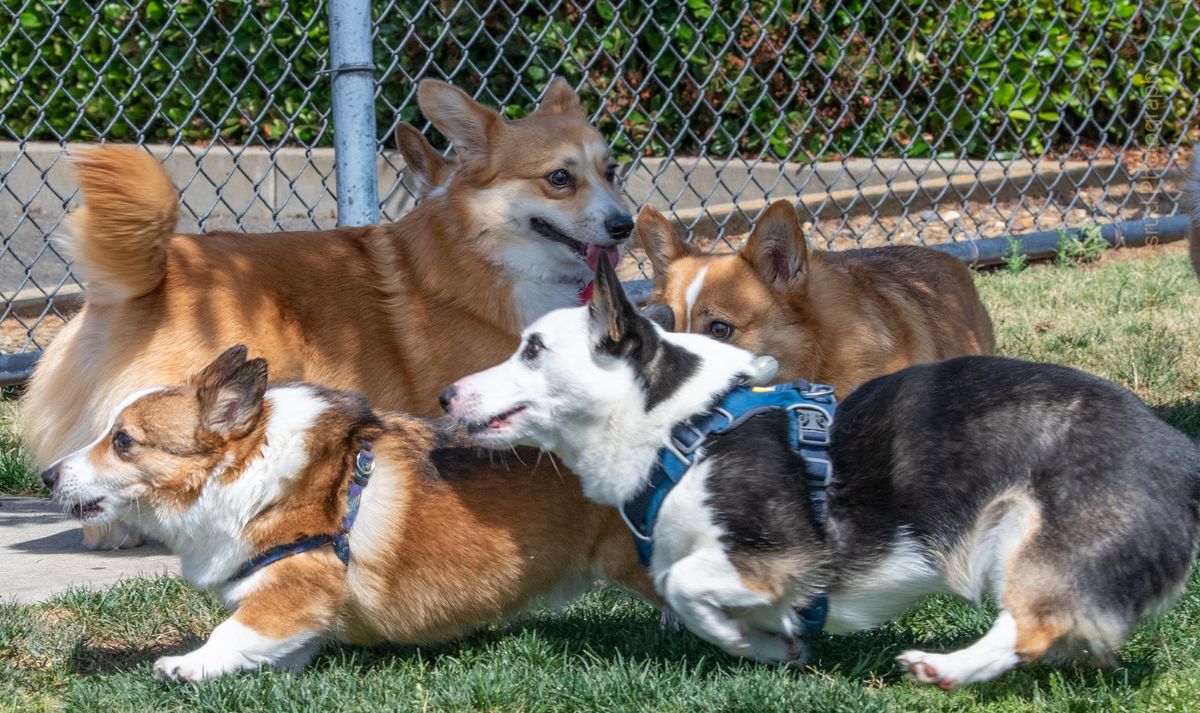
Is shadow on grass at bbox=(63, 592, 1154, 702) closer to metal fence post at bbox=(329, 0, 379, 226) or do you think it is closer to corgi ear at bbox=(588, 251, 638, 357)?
corgi ear at bbox=(588, 251, 638, 357)

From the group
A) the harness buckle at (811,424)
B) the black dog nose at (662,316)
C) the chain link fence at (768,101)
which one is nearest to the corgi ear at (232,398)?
the black dog nose at (662,316)

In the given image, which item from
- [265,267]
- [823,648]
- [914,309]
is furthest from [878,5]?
[823,648]

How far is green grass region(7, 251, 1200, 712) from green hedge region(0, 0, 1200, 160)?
4526 mm

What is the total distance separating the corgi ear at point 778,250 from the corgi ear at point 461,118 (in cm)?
105

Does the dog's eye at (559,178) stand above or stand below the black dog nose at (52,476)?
above

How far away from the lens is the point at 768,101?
8766 millimetres

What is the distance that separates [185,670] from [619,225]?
224 cm

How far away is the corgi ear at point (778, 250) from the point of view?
423cm

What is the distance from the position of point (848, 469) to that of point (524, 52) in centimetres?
598

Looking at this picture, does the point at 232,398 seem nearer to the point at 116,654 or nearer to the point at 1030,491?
the point at 116,654

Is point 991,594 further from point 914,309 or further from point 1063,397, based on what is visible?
point 914,309

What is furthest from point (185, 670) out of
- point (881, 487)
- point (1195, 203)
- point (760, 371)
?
point (1195, 203)

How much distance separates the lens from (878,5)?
28.2 ft

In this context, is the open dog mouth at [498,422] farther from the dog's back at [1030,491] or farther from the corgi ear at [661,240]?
the corgi ear at [661,240]
